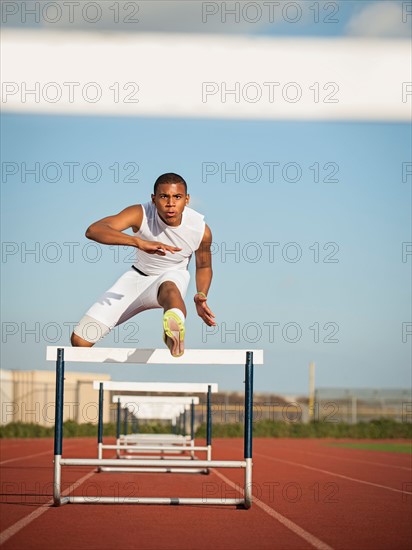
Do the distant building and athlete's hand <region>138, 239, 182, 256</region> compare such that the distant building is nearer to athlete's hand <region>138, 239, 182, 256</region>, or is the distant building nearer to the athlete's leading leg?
the athlete's leading leg

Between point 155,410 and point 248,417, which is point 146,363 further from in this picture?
point 155,410

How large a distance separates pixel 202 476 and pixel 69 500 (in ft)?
12.9

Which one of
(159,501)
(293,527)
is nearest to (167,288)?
(159,501)

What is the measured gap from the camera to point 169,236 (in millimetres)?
5227

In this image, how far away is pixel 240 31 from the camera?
241 cm

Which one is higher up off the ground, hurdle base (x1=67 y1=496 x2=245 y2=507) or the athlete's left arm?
the athlete's left arm

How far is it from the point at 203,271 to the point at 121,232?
2.67 feet

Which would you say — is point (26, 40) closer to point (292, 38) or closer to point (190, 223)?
point (292, 38)

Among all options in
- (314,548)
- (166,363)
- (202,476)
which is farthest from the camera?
(202,476)

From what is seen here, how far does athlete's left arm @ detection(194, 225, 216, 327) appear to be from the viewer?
522 centimetres

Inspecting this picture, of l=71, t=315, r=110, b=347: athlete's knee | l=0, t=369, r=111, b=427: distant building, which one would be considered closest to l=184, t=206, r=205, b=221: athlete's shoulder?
l=71, t=315, r=110, b=347: athlete's knee

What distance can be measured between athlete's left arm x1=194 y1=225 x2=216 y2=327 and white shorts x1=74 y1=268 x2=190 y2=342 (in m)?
0.11

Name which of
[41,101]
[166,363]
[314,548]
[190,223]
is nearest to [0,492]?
[166,363]

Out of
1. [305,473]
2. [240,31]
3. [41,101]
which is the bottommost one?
[305,473]
